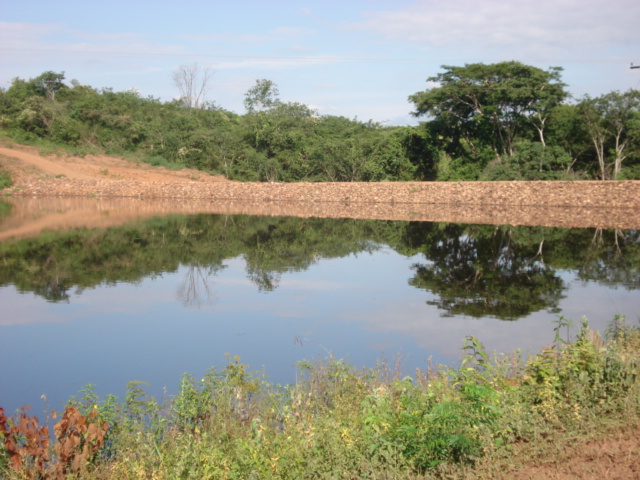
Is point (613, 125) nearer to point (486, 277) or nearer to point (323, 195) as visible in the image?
point (323, 195)

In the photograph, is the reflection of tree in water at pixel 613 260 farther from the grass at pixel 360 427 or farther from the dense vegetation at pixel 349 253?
the grass at pixel 360 427

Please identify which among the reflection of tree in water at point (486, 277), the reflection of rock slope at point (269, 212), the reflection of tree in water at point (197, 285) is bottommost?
the reflection of tree in water at point (197, 285)

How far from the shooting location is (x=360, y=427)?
4.75 m

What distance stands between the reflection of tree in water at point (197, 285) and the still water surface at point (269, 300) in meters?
0.06

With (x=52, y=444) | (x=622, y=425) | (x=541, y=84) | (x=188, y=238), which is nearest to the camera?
(x=622, y=425)

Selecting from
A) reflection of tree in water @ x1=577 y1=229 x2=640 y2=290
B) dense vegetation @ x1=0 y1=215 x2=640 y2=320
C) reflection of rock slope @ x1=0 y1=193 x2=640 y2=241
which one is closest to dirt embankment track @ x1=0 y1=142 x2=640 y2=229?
reflection of rock slope @ x1=0 y1=193 x2=640 y2=241

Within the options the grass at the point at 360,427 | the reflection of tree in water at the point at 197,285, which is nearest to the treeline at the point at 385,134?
the reflection of tree in water at the point at 197,285

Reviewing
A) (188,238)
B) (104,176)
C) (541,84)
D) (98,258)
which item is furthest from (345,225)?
(104,176)

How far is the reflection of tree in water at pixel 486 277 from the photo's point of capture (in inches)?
396

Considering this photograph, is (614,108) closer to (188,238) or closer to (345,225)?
(345,225)

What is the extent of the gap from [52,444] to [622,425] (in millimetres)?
4181

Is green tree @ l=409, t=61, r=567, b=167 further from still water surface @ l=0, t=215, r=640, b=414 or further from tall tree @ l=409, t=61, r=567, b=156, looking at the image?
still water surface @ l=0, t=215, r=640, b=414

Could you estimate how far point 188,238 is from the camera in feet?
60.9

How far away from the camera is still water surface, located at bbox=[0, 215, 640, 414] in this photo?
7297mm
